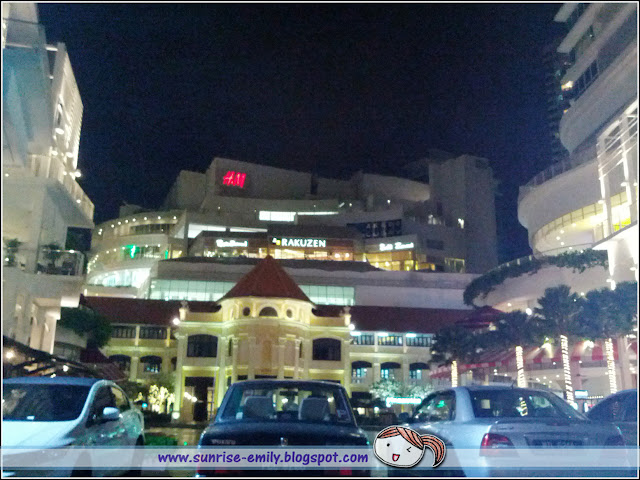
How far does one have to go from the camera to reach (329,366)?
42.8 m

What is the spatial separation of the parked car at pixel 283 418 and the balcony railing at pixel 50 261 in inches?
597

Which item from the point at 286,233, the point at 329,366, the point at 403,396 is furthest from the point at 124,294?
the point at 403,396

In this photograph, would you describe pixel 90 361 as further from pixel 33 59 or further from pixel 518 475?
pixel 518 475

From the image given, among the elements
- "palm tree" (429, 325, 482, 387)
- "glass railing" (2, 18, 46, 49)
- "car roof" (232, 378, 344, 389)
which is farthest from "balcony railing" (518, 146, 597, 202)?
"car roof" (232, 378, 344, 389)

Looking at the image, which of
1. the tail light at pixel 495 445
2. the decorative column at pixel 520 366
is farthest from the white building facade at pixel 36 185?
the decorative column at pixel 520 366

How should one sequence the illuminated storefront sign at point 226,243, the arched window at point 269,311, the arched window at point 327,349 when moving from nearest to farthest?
the arched window at point 269,311 < the arched window at point 327,349 < the illuminated storefront sign at point 226,243

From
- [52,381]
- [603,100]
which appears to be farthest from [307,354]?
[52,381]

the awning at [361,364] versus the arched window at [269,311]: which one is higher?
the arched window at [269,311]

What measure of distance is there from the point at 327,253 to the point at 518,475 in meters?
72.2

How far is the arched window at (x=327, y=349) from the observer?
4325 cm

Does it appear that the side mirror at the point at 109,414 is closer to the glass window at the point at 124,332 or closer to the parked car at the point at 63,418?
the parked car at the point at 63,418

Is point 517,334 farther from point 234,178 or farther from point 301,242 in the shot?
point 234,178

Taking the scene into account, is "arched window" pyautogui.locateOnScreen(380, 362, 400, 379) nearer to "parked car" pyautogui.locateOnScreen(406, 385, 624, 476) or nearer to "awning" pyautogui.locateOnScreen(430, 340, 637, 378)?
"awning" pyautogui.locateOnScreen(430, 340, 637, 378)

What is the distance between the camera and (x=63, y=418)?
780 centimetres
